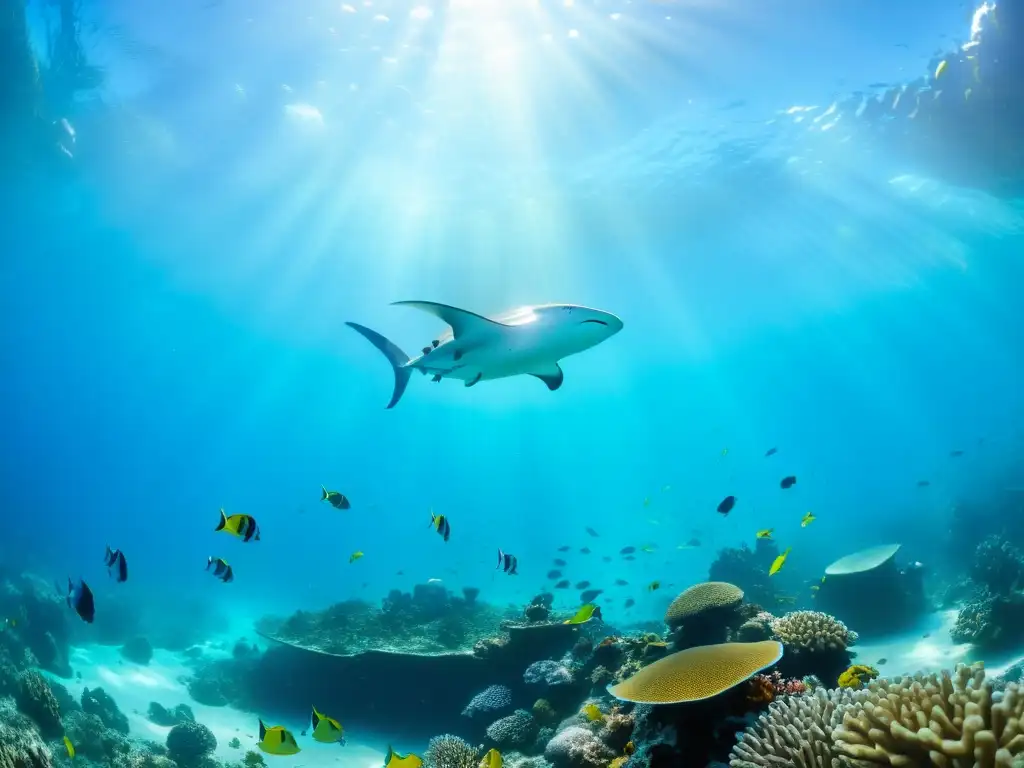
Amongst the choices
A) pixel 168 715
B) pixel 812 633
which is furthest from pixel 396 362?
pixel 168 715

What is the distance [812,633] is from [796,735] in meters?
3.73

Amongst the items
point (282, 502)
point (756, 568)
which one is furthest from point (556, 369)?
point (282, 502)

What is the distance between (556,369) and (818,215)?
31.0 metres

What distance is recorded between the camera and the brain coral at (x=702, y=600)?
7188 millimetres

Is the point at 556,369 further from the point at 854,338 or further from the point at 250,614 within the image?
the point at 854,338

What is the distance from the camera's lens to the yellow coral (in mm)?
5266

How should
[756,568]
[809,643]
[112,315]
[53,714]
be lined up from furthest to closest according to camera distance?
[112,315] < [756,568] < [53,714] < [809,643]

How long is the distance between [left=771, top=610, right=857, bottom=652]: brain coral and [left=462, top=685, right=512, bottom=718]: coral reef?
5210 millimetres

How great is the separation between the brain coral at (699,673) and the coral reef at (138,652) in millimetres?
25496

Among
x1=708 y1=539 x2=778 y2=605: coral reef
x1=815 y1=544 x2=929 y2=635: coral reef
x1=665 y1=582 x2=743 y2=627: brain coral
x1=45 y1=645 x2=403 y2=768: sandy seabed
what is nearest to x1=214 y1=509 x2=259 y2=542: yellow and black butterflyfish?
x1=665 y1=582 x2=743 y2=627: brain coral

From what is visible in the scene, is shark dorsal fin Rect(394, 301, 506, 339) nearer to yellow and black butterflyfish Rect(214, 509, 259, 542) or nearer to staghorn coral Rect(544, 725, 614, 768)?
yellow and black butterflyfish Rect(214, 509, 259, 542)

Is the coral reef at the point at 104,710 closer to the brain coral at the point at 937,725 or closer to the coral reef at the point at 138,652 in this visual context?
the coral reef at the point at 138,652

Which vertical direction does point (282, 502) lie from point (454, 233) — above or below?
above

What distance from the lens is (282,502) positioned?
146375mm
